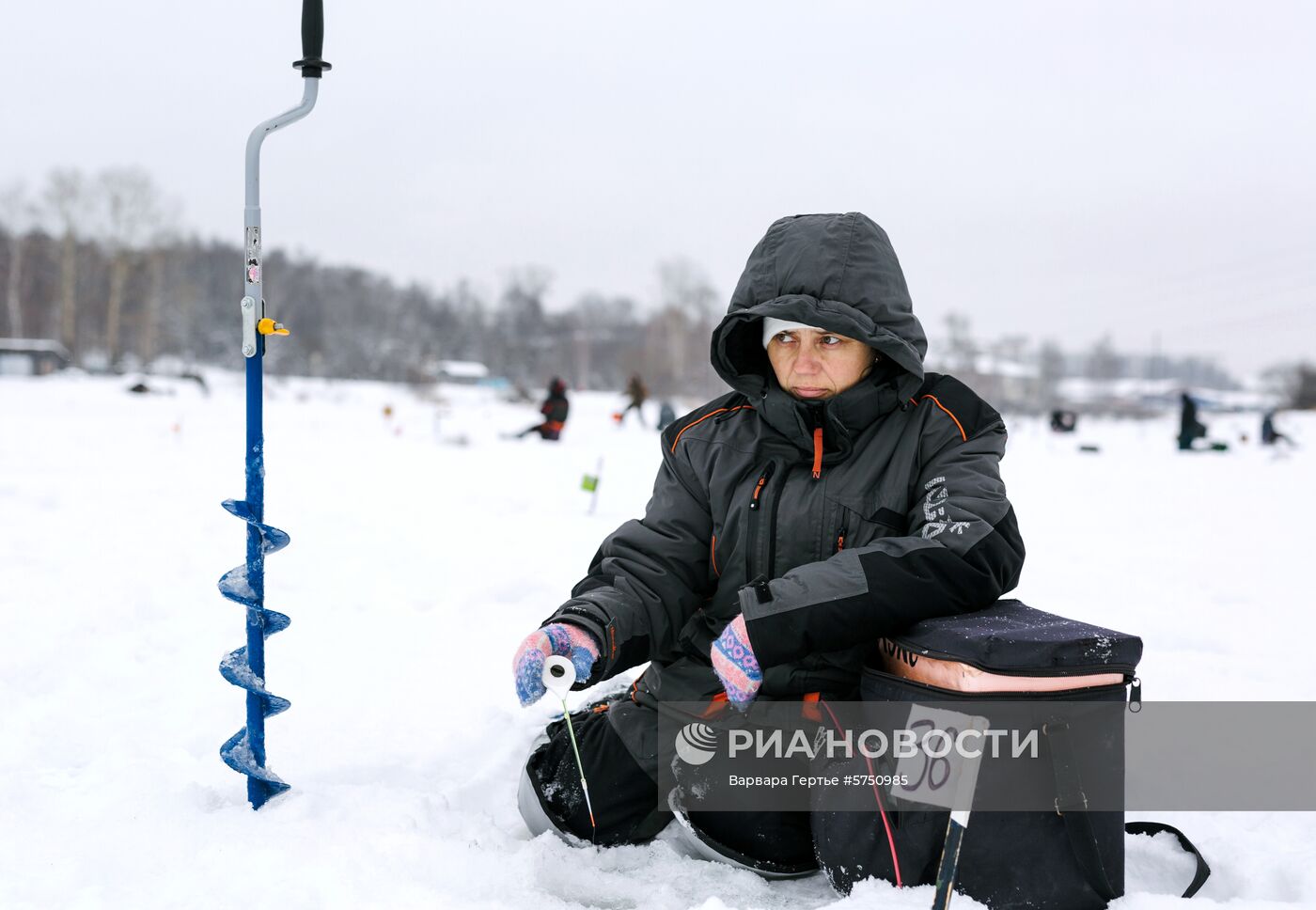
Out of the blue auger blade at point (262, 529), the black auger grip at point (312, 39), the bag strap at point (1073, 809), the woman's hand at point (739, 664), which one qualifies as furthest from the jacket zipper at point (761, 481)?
the black auger grip at point (312, 39)

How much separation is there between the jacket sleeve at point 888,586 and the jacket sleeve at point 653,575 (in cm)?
40

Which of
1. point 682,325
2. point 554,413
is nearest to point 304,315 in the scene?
point 682,325

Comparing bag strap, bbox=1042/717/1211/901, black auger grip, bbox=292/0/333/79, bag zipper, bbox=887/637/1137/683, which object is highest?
black auger grip, bbox=292/0/333/79

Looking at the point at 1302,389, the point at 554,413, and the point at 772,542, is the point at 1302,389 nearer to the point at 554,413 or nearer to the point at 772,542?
the point at 554,413

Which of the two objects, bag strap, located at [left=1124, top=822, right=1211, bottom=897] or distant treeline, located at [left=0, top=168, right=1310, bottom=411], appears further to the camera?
distant treeline, located at [left=0, top=168, right=1310, bottom=411]

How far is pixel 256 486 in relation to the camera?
223 centimetres

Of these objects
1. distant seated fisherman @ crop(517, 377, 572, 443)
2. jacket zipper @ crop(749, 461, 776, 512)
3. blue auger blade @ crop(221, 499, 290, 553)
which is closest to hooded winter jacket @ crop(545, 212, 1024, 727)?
jacket zipper @ crop(749, 461, 776, 512)

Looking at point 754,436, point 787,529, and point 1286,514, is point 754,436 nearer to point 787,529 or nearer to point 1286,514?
point 787,529

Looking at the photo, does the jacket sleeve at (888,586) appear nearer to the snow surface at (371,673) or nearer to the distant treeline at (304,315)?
the snow surface at (371,673)

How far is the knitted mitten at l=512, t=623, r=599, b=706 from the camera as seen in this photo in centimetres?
210

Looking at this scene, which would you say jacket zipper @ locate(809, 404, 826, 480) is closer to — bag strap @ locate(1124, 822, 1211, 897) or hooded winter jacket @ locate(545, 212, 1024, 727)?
hooded winter jacket @ locate(545, 212, 1024, 727)

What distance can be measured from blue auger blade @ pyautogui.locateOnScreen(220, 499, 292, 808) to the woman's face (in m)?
1.29

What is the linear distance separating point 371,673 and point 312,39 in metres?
2.31

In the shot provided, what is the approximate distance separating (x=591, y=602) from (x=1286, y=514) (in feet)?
31.1
